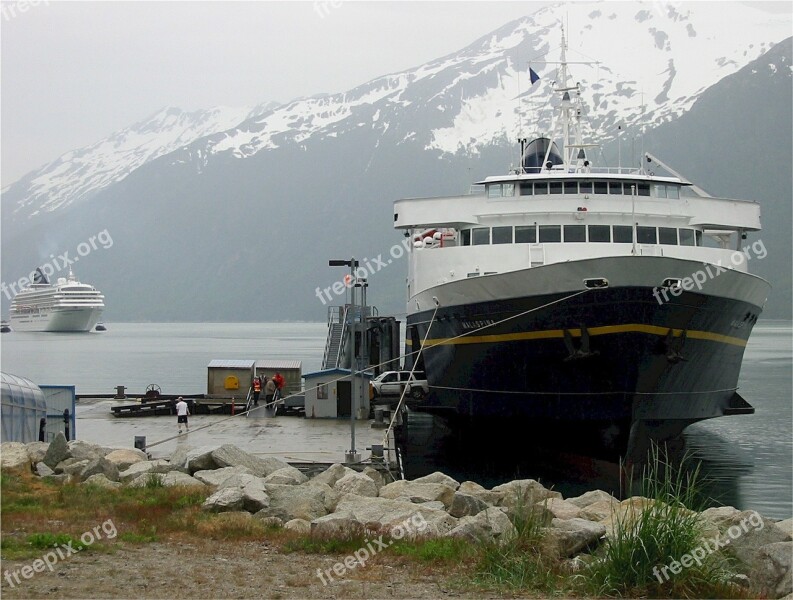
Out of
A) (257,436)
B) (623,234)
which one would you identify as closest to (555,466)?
(623,234)

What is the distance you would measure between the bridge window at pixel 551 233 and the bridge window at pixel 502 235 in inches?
33.5

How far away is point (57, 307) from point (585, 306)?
562 ft

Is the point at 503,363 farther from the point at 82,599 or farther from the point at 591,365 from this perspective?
the point at 82,599

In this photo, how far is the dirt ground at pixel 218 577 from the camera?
8648mm

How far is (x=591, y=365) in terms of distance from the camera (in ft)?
67.2

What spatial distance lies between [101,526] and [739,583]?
714cm

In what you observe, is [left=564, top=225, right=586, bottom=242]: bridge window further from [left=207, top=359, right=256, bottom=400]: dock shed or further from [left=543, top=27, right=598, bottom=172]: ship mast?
[left=207, top=359, right=256, bottom=400]: dock shed

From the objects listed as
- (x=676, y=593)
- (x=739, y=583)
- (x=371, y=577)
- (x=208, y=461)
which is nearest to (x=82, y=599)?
(x=371, y=577)

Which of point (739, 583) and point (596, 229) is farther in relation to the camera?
point (596, 229)

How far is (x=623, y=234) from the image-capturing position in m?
25.0

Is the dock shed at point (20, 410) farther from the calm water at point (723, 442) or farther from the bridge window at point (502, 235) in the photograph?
the bridge window at point (502, 235)

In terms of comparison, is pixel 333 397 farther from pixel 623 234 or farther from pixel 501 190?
pixel 623 234

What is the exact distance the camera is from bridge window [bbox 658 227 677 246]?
82.5 feet

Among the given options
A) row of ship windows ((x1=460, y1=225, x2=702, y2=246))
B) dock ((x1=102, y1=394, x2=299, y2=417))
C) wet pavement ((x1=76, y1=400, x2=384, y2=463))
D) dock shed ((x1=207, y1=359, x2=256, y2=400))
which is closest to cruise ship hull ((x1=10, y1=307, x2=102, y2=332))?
dock shed ((x1=207, y1=359, x2=256, y2=400))
